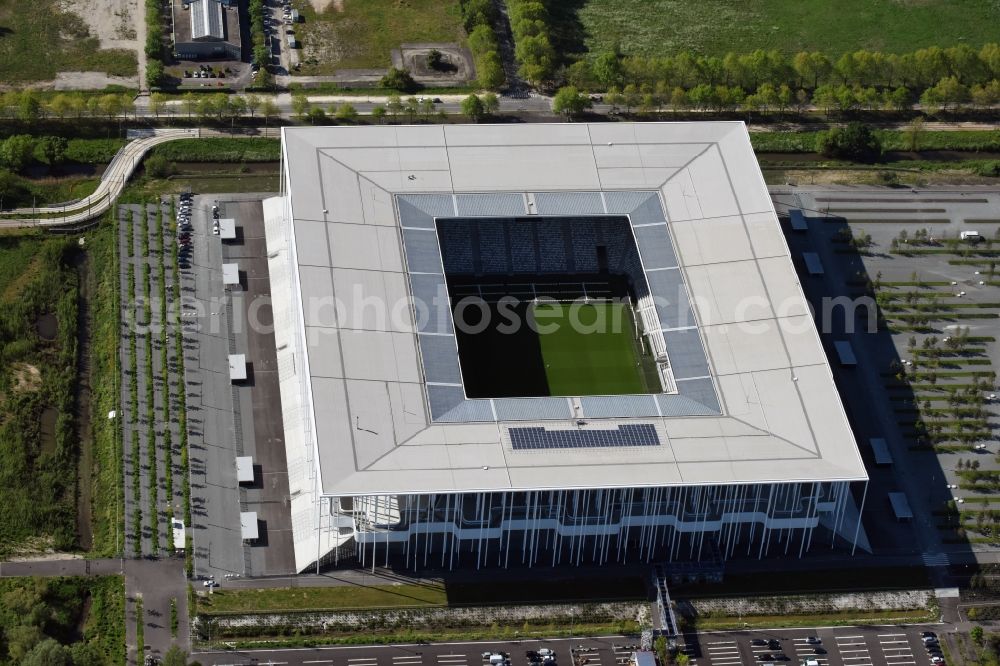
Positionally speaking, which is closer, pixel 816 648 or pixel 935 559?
pixel 816 648

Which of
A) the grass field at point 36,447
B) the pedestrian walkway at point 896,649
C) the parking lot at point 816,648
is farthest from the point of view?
the grass field at point 36,447

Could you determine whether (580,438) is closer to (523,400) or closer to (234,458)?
(523,400)

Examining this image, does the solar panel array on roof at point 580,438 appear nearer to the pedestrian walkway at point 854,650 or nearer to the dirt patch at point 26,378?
the pedestrian walkway at point 854,650

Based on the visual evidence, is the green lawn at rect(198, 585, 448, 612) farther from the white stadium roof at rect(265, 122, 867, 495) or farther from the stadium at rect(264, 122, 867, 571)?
the white stadium roof at rect(265, 122, 867, 495)

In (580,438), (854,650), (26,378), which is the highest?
(26,378)

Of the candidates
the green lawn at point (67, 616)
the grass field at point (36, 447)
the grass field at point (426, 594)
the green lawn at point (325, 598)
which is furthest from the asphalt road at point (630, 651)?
the grass field at point (36, 447)

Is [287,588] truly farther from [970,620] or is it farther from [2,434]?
[970,620]

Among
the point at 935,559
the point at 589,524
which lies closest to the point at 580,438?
the point at 589,524
